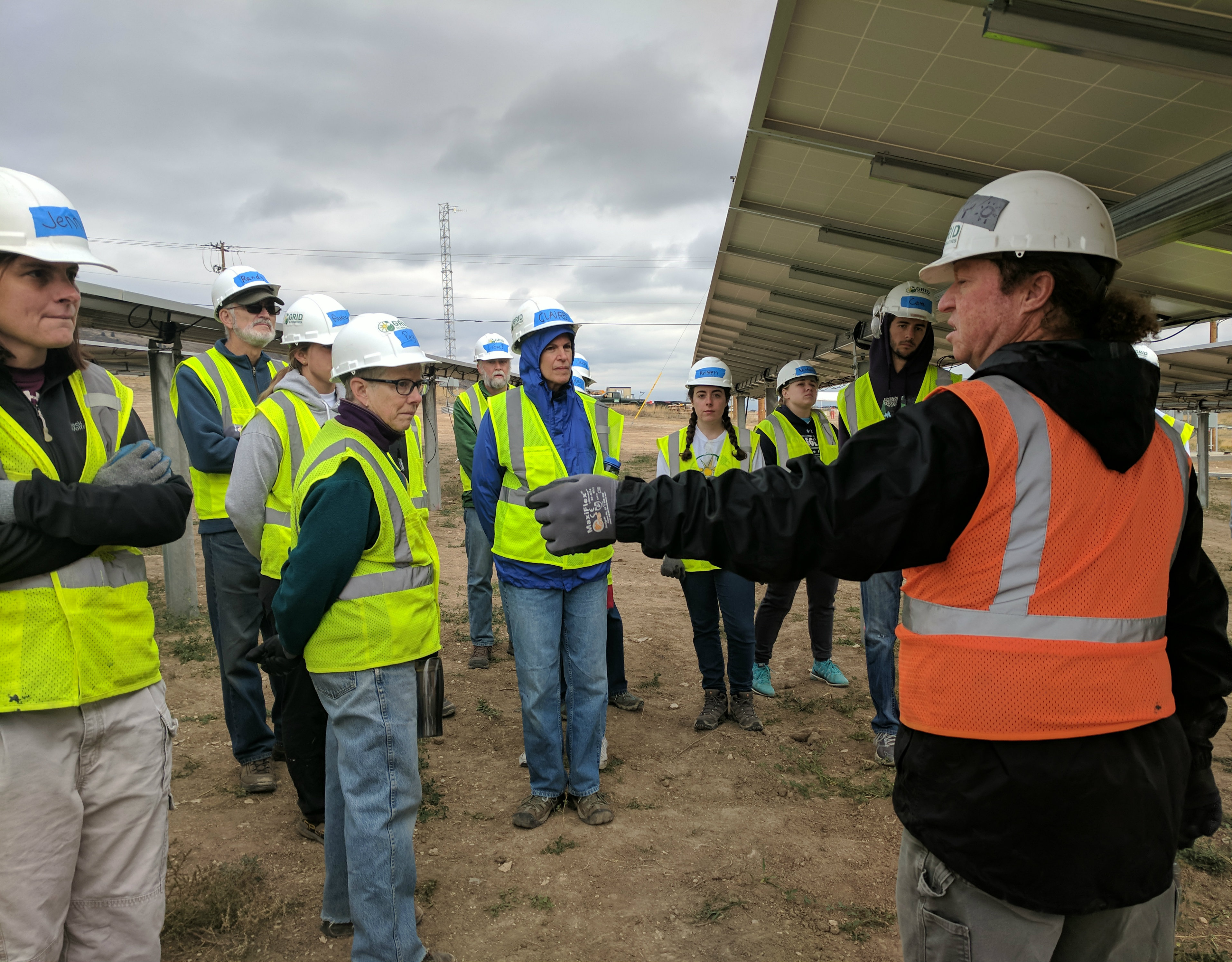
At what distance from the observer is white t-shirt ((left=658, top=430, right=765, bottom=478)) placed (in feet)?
17.5

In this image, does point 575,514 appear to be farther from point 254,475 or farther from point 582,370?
→ point 582,370

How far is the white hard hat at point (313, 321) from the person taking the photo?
12.2 ft

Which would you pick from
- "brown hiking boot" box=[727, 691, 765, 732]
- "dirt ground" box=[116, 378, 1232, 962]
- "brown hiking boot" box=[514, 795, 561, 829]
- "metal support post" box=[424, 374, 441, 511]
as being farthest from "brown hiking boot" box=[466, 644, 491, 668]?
"metal support post" box=[424, 374, 441, 511]

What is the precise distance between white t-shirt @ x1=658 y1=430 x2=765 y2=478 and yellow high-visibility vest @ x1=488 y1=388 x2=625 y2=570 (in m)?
1.67

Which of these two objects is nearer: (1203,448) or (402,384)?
(402,384)

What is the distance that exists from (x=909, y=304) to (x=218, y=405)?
375 centimetres

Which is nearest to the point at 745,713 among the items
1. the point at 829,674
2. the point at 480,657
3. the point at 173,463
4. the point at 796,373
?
the point at 829,674

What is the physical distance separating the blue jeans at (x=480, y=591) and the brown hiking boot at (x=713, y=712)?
81.5 inches

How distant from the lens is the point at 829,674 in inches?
231

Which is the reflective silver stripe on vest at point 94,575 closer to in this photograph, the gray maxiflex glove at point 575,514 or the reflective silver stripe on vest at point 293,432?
the gray maxiflex glove at point 575,514

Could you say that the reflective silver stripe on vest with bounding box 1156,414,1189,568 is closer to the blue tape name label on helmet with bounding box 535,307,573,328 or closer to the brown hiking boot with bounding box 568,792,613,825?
the blue tape name label on helmet with bounding box 535,307,573,328

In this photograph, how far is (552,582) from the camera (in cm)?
362

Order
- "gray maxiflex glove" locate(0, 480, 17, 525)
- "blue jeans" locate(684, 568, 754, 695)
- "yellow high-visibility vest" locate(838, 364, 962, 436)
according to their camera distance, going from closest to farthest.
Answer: "gray maxiflex glove" locate(0, 480, 17, 525) → "yellow high-visibility vest" locate(838, 364, 962, 436) → "blue jeans" locate(684, 568, 754, 695)

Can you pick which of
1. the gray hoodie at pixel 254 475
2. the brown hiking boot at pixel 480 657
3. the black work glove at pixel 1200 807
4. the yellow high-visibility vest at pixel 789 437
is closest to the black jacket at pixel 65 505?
the gray hoodie at pixel 254 475
